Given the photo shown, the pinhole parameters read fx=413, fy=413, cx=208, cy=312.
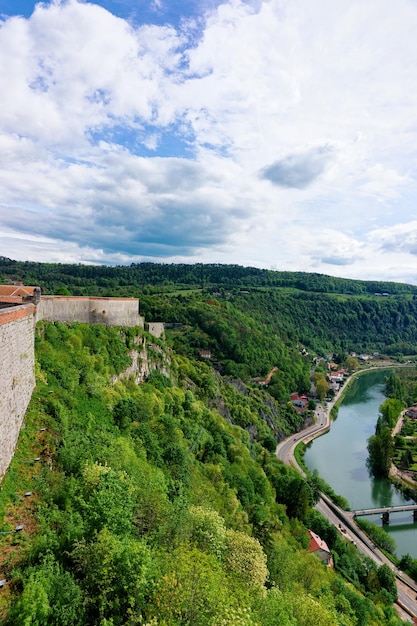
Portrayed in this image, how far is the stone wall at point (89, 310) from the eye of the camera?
2403cm

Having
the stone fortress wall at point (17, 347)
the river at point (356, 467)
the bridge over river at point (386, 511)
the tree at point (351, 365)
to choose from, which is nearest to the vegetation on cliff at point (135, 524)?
the stone fortress wall at point (17, 347)

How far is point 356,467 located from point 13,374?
55266 mm

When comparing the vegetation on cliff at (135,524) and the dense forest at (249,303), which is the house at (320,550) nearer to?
the vegetation on cliff at (135,524)

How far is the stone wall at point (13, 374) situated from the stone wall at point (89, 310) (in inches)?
281

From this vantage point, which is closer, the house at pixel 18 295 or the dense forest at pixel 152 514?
the dense forest at pixel 152 514

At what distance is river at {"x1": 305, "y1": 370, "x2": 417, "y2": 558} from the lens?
1726 inches

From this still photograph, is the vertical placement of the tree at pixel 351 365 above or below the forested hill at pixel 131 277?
below

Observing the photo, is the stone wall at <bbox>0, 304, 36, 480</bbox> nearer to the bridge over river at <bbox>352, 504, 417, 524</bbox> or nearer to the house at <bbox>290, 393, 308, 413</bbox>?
the bridge over river at <bbox>352, 504, 417, 524</bbox>

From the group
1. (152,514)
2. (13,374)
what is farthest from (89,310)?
(152,514)

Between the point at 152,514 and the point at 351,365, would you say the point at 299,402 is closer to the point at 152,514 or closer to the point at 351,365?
the point at 351,365

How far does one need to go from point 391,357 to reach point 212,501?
138 metres

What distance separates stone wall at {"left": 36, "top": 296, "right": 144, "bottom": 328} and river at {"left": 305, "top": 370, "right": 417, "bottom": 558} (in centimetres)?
3367

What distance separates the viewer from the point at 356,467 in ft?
188

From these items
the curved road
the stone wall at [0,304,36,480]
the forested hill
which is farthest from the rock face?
the forested hill
